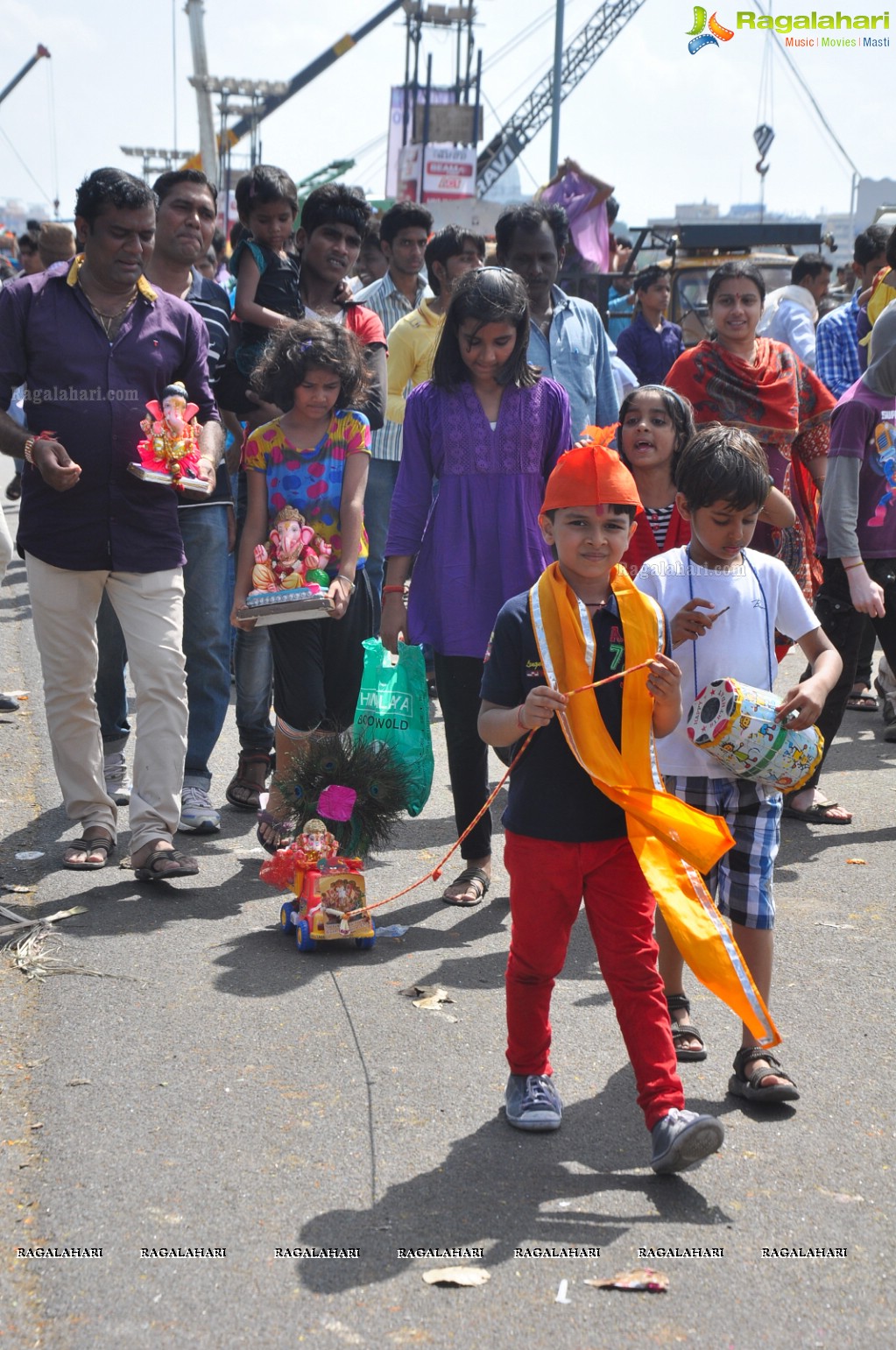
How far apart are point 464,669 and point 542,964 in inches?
75.6

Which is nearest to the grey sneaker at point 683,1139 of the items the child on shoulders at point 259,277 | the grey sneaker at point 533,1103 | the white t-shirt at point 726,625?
the grey sneaker at point 533,1103

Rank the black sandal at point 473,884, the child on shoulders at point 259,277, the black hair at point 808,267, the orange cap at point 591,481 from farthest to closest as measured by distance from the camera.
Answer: the black hair at point 808,267
the child on shoulders at point 259,277
the black sandal at point 473,884
the orange cap at point 591,481

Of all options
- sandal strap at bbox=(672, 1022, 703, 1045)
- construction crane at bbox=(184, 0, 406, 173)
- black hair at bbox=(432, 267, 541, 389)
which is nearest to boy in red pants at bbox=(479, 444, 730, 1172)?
sandal strap at bbox=(672, 1022, 703, 1045)

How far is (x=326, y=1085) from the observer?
373 centimetres

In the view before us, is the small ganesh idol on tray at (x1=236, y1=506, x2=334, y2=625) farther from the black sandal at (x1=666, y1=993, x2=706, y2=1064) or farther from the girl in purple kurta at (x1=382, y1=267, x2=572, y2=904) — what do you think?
the black sandal at (x1=666, y1=993, x2=706, y2=1064)

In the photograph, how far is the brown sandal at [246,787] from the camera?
647cm

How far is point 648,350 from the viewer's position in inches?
500

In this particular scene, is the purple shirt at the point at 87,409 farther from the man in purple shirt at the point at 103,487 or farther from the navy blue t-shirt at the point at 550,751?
the navy blue t-shirt at the point at 550,751

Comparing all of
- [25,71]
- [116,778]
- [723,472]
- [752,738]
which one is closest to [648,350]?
[116,778]

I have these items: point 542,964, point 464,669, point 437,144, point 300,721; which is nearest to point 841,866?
point 464,669

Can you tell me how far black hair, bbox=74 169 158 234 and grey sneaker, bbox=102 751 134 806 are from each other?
239cm

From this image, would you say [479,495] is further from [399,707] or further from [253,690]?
[253,690]

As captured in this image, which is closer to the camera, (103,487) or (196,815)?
(103,487)

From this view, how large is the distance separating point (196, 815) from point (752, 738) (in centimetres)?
307
